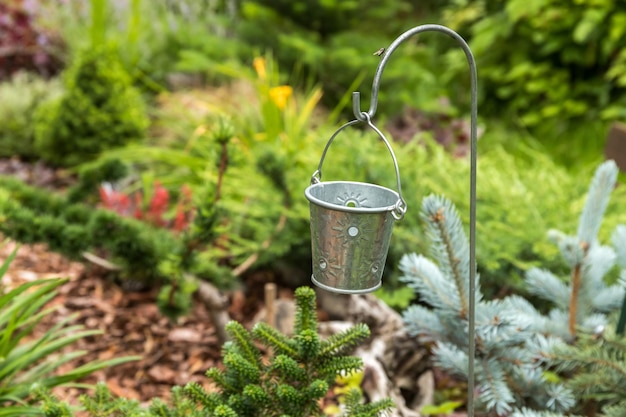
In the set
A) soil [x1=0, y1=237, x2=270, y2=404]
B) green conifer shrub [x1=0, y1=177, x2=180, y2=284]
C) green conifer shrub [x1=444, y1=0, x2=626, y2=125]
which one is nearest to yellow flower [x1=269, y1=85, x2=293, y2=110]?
soil [x1=0, y1=237, x2=270, y2=404]

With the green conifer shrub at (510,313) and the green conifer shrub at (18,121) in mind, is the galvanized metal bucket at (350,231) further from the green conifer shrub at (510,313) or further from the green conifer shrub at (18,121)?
the green conifer shrub at (18,121)

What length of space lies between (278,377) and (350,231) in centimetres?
47

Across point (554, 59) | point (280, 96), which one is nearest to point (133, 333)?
point (280, 96)

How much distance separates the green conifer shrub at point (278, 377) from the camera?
1340 millimetres

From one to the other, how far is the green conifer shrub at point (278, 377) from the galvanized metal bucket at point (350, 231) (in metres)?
0.20

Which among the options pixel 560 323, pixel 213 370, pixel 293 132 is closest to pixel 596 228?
pixel 560 323

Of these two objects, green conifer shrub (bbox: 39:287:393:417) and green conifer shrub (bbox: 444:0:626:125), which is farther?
green conifer shrub (bbox: 444:0:626:125)

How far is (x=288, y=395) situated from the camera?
1314 mm

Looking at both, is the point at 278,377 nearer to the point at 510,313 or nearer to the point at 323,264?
the point at 323,264

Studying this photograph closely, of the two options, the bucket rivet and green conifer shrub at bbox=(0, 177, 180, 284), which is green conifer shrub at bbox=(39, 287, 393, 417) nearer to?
the bucket rivet

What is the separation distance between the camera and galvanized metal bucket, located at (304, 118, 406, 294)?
3.66 ft

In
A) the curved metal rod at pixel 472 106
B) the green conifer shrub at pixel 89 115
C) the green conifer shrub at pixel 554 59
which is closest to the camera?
the curved metal rod at pixel 472 106

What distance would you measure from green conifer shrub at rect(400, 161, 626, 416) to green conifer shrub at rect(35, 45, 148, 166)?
335 cm

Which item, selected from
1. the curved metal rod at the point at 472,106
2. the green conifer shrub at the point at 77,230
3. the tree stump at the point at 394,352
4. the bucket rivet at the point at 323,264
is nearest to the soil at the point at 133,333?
the green conifer shrub at the point at 77,230
